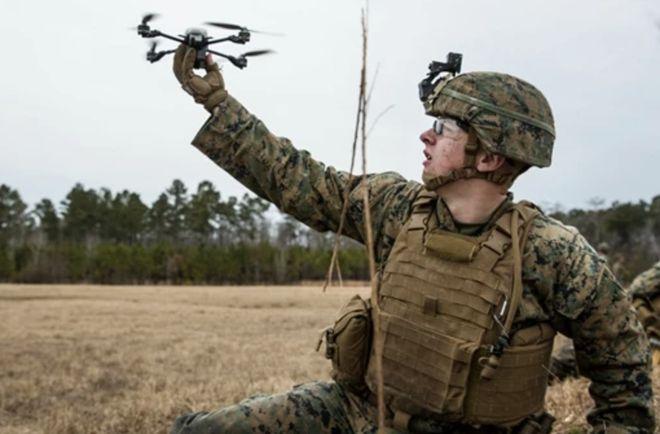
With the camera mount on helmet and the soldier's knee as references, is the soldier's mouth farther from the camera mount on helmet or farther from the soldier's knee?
the soldier's knee

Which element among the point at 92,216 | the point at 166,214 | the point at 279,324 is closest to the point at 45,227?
the point at 92,216

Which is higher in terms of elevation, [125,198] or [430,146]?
[125,198]

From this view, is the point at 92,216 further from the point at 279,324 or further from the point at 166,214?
the point at 279,324

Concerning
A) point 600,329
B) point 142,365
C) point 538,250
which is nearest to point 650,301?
point 600,329

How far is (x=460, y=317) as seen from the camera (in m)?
2.84

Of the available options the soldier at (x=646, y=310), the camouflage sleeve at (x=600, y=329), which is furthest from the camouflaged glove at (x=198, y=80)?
the soldier at (x=646, y=310)

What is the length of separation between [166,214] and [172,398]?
8803 centimetres

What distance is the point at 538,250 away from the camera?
2889mm

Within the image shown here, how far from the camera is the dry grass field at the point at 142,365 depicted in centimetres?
795

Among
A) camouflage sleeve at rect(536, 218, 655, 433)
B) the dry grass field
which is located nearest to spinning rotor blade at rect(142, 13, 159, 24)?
camouflage sleeve at rect(536, 218, 655, 433)

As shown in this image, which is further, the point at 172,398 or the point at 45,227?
the point at 45,227

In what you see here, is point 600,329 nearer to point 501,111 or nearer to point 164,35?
point 501,111

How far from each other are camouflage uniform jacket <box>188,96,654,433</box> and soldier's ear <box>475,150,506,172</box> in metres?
0.21

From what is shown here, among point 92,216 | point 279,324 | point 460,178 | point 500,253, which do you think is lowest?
point 279,324
